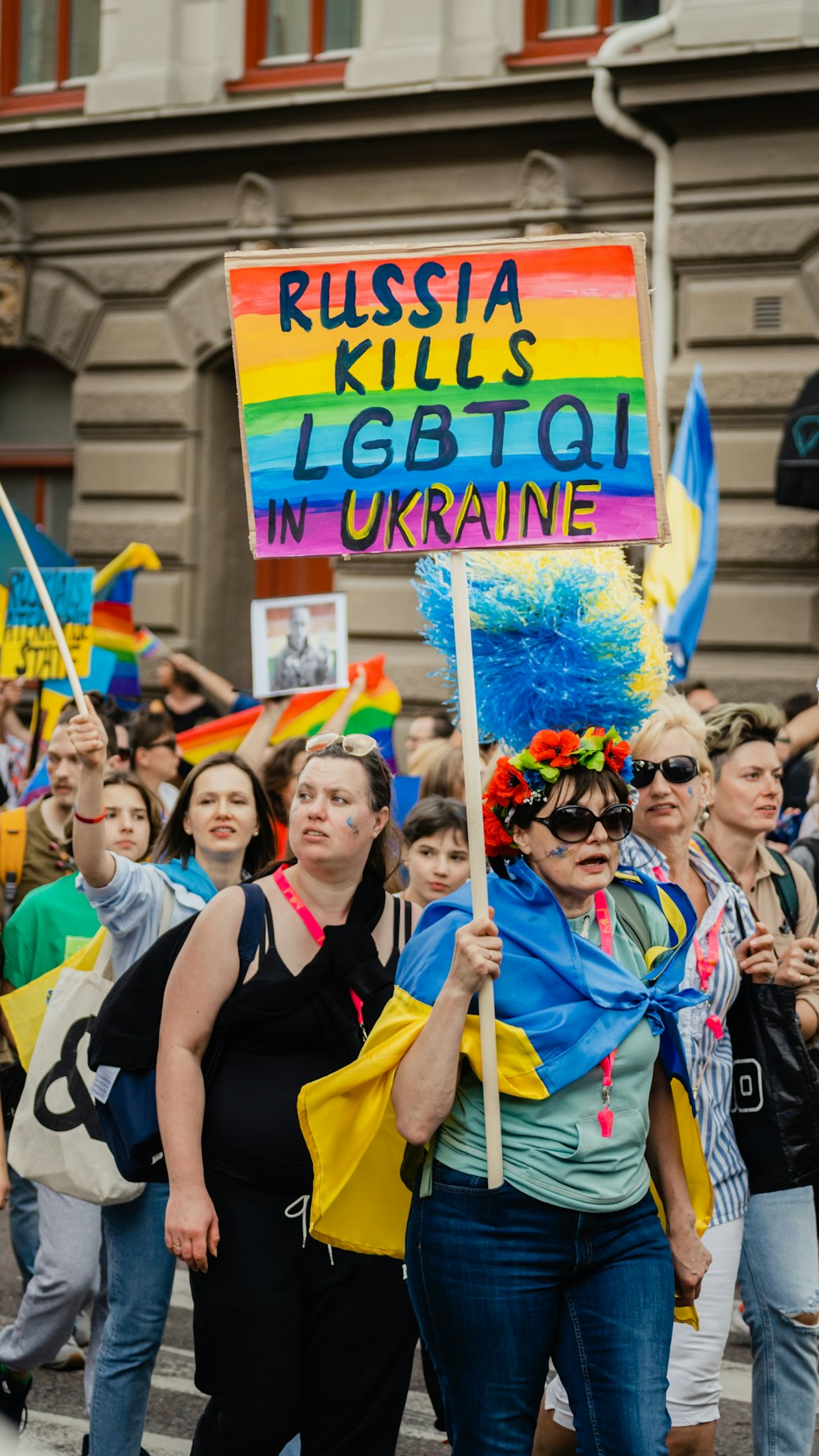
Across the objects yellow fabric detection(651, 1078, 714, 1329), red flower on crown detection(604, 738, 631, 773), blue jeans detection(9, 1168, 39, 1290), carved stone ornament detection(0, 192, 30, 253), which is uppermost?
carved stone ornament detection(0, 192, 30, 253)

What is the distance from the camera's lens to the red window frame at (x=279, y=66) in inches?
539

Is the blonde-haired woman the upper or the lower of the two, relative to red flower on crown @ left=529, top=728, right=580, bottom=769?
lower

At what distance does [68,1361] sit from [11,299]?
1042 cm

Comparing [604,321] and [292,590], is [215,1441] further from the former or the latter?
[292,590]

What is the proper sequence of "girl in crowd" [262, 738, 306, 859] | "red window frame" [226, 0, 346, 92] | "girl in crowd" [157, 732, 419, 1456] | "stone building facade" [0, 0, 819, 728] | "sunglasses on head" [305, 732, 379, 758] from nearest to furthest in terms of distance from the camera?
"girl in crowd" [157, 732, 419, 1456] < "sunglasses on head" [305, 732, 379, 758] < "girl in crowd" [262, 738, 306, 859] < "stone building facade" [0, 0, 819, 728] < "red window frame" [226, 0, 346, 92]

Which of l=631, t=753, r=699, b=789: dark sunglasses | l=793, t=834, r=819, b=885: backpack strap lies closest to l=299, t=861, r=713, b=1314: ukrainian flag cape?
l=631, t=753, r=699, b=789: dark sunglasses

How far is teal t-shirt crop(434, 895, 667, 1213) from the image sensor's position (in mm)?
3350

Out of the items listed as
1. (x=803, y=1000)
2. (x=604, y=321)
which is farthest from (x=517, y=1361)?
(x=604, y=321)

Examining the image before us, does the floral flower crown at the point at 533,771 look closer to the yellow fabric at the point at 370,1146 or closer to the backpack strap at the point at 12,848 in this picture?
the yellow fabric at the point at 370,1146

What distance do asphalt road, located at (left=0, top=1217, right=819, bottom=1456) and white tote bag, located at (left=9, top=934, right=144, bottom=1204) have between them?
707 mm

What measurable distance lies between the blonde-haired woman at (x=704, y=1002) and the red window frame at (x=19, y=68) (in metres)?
11.5

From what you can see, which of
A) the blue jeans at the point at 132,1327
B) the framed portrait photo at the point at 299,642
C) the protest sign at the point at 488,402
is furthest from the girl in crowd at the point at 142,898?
the framed portrait photo at the point at 299,642

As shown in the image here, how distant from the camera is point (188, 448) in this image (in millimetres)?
14023

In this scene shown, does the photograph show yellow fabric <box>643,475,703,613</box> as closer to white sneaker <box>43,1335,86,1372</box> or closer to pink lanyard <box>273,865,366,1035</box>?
white sneaker <box>43,1335,86,1372</box>
